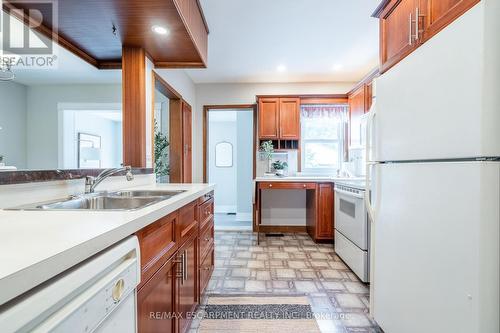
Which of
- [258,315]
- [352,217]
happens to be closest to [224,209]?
[352,217]

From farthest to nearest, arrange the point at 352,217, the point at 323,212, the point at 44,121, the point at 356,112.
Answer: the point at 356,112 → the point at 323,212 → the point at 352,217 → the point at 44,121

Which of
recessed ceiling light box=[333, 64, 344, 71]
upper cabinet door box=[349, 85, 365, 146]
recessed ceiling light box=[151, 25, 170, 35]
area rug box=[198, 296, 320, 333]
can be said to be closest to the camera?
area rug box=[198, 296, 320, 333]

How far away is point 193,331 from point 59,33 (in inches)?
87.6

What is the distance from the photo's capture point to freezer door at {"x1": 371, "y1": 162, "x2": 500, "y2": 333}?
894mm

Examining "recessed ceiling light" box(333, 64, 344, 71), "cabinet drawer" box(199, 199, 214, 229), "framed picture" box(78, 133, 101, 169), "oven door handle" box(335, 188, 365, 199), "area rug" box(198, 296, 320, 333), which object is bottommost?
"area rug" box(198, 296, 320, 333)

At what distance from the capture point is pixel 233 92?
438 centimetres

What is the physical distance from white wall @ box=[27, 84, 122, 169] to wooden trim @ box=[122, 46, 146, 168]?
57 cm

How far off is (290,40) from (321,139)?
6.17ft

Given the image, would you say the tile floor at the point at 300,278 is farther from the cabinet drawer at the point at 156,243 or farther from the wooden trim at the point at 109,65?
the wooden trim at the point at 109,65

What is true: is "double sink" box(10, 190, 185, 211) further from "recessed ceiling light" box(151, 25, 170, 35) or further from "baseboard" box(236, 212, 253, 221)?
"baseboard" box(236, 212, 253, 221)

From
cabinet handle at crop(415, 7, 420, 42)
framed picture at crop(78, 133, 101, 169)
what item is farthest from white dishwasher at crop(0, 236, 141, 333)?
cabinet handle at crop(415, 7, 420, 42)

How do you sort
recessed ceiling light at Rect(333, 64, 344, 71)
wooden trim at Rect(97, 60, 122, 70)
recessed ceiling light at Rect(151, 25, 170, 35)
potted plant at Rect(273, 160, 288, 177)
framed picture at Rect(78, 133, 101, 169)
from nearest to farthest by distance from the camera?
1. framed picture at Rect(78, 133, 101, 169)
2. recessed ceiling light at Rect(151, 25, 170, 35)
3. wooden trim at Rect(97, 60, 122, 70)
4. recessed ceiling light at Rect(333, 64, 344, 71)
5. potted plant at Rect(273, 160, 288, 177)

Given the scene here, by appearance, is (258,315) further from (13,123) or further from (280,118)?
(280,118)

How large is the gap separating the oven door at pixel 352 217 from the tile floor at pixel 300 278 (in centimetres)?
38
